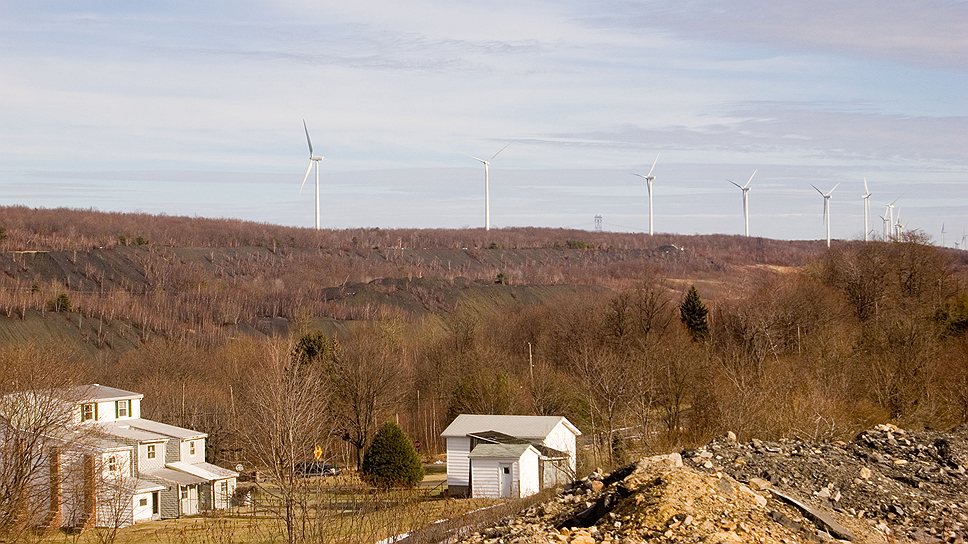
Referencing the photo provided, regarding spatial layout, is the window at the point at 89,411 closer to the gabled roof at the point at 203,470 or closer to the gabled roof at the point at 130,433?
the gabled roof at the point at 130,433

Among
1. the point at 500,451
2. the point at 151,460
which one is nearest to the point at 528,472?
the point at 500,451

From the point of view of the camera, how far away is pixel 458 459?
46344mm

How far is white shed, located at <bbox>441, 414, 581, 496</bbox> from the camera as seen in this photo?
149ft

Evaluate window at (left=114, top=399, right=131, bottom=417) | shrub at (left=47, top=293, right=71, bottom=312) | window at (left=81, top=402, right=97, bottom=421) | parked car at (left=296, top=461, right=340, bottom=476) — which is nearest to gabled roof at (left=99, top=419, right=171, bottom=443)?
window at (left=81, top=402, right=97, bottom=421)

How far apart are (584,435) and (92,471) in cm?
2656

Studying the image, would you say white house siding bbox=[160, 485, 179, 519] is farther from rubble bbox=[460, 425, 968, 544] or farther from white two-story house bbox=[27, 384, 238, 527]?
rubble bbox=[460, 425, 968, 544]

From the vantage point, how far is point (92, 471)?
40.7 metres

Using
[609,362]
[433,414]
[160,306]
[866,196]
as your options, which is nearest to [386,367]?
[433,414]

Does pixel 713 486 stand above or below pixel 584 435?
above

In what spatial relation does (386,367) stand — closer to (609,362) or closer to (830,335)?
(609,362)

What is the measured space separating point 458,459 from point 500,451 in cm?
281

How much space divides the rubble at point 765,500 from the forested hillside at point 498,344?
8.14m

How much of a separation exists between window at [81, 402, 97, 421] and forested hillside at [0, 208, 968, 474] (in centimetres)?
203

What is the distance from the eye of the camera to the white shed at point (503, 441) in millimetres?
45312
